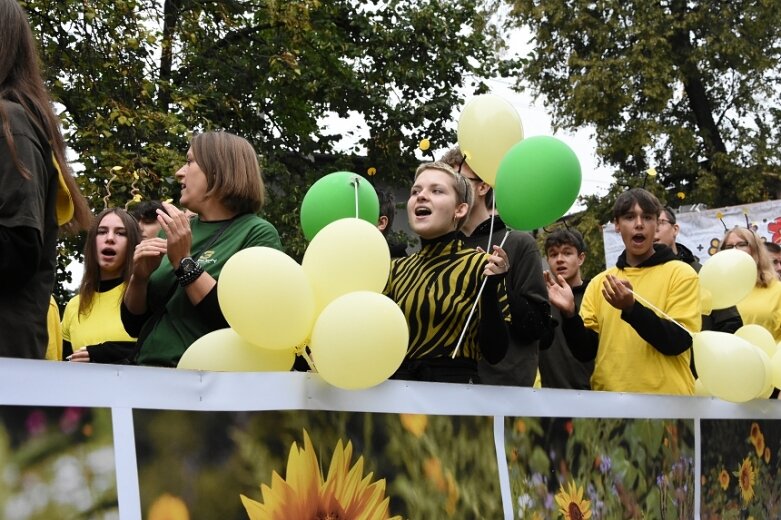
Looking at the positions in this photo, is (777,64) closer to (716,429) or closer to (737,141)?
(737,141)

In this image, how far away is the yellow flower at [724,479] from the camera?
4695 millimetres

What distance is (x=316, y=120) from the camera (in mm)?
16953

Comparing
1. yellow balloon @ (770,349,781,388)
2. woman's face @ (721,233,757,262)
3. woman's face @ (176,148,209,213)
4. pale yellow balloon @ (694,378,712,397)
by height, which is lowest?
pale yellow balloon @ (694,378,712,397)

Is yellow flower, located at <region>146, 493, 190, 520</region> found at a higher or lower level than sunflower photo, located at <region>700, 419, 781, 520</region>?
higher

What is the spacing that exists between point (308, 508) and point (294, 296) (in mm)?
578

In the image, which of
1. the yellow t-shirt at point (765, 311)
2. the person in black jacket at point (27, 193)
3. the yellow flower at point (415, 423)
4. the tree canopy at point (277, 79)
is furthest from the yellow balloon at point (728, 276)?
the tree canopy at point (277, 79)

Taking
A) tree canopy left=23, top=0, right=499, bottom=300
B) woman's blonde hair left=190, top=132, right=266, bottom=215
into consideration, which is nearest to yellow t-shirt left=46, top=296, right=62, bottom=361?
woman's blonde hair left=190, top=132, right=266, bottom=215

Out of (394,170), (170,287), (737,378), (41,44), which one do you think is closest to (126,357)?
(170,287)

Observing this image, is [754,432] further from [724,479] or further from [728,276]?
[728,276]

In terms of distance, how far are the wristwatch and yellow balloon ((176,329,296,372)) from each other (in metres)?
0.29

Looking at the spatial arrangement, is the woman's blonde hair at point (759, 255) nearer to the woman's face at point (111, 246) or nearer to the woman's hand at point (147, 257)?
the woman's face at point (111, 246)

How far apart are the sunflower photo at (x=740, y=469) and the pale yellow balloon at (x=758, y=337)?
39 centimetres

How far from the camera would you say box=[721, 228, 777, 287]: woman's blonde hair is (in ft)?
20.3

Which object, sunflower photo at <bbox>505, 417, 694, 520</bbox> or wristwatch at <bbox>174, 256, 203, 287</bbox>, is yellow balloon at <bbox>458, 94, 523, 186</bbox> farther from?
wristwatch at <bbox>174, 256, 203, 287</bbox>
